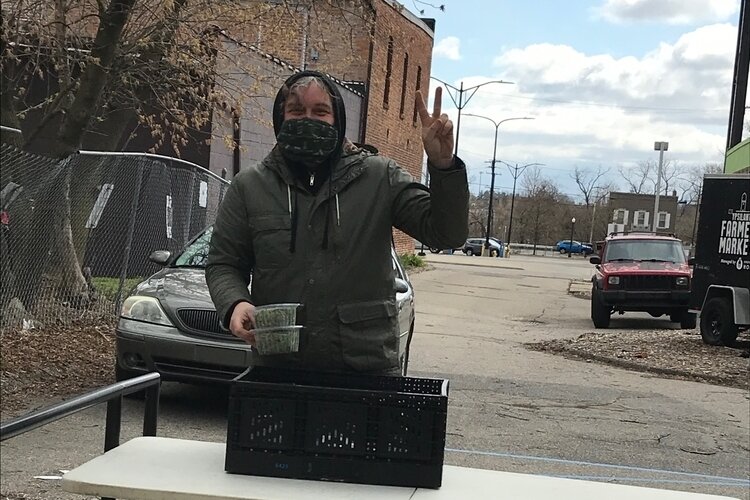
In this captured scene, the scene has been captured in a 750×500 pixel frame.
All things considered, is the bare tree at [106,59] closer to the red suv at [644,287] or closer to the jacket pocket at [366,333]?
the jacket pocket at [366,333]

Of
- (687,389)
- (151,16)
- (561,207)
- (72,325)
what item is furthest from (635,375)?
(561,207)

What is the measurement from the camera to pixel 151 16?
1076cm

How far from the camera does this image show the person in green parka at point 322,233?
2.82 m

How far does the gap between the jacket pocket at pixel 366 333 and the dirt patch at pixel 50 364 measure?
4.46m

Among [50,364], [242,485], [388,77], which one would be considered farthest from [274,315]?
[388,77]

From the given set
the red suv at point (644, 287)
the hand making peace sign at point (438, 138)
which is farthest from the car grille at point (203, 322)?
the red suv at point (644, 287)

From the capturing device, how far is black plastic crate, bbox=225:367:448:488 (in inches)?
102

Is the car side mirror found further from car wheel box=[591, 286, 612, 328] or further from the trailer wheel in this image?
car wheel box=[591, 286, 612, 328]

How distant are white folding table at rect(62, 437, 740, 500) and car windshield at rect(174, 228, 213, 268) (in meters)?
5.16

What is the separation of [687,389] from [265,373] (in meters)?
8.47

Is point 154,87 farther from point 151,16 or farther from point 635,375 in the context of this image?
point 635,375

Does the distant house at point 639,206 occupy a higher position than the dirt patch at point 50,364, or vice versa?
the distant house at point 639,206

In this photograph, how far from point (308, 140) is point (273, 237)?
0.35m

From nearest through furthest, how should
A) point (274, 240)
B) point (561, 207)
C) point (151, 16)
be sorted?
1. point (274, 240)
2. point (151, 16)
3. point (561, 207)
